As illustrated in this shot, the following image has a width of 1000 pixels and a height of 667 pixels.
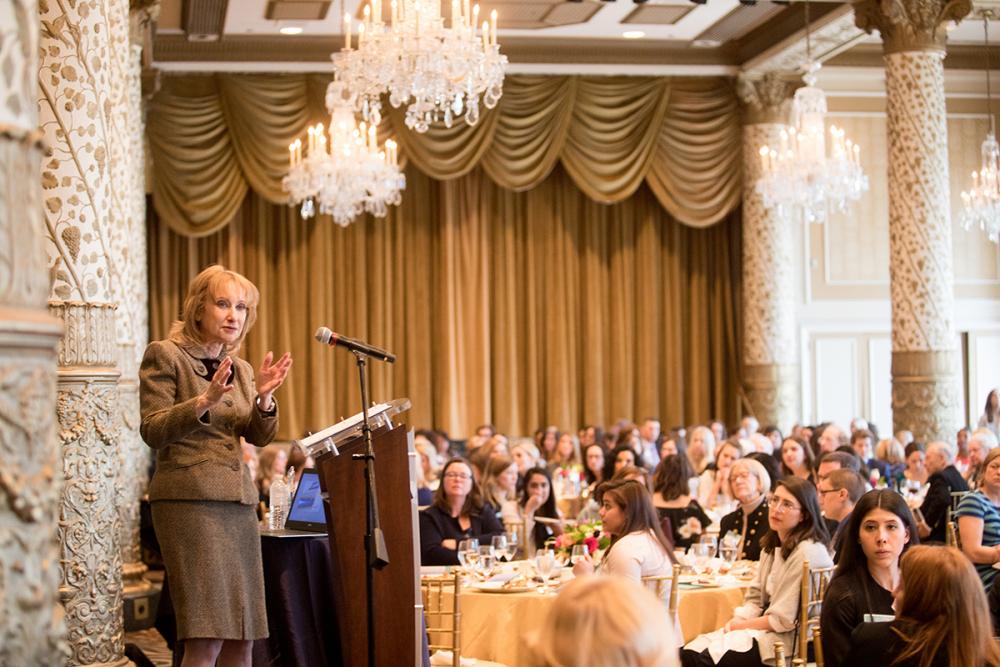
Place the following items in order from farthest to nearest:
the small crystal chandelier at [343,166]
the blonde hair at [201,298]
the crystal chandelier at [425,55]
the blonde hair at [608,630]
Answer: the small crystal chandelier at [343,166] < the crystal chandelier at [425,55] < the blonde hair at [201,298] < the blonde hair at [608,630]

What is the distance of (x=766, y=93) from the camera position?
56.5ft

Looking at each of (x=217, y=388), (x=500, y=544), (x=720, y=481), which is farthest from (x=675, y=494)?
(x=217, y=388)

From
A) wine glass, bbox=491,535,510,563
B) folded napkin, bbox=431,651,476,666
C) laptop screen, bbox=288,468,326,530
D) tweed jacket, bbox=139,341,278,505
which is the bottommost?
folded napkin, bbox=431,651,476,666

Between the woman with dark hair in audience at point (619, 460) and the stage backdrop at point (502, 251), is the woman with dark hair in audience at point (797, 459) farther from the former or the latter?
the stage backdrop at point (502, 251)

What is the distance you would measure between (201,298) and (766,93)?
13.9 metres

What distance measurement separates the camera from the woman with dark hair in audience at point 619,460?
1062cm

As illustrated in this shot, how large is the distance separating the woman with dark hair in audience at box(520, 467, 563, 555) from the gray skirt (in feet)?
15.2

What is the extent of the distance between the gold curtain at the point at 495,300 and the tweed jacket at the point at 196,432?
12845 mm

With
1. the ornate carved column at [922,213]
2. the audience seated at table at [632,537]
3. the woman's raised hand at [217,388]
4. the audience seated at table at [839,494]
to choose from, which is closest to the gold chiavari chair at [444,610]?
Answer: the audience seated at table at [632,537]

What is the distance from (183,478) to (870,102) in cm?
1541

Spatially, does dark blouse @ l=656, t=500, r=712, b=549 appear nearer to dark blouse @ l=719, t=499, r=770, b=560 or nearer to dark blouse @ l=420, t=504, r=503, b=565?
dark blouse @ l=719, t=499, r=770, b=560

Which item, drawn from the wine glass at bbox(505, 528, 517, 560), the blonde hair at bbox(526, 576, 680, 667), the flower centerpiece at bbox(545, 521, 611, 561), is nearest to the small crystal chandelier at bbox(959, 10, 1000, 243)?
the wine glass at bbox(505, 528, 517, 560)

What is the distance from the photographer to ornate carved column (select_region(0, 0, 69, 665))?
185 cm

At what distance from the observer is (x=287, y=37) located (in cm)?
1627
